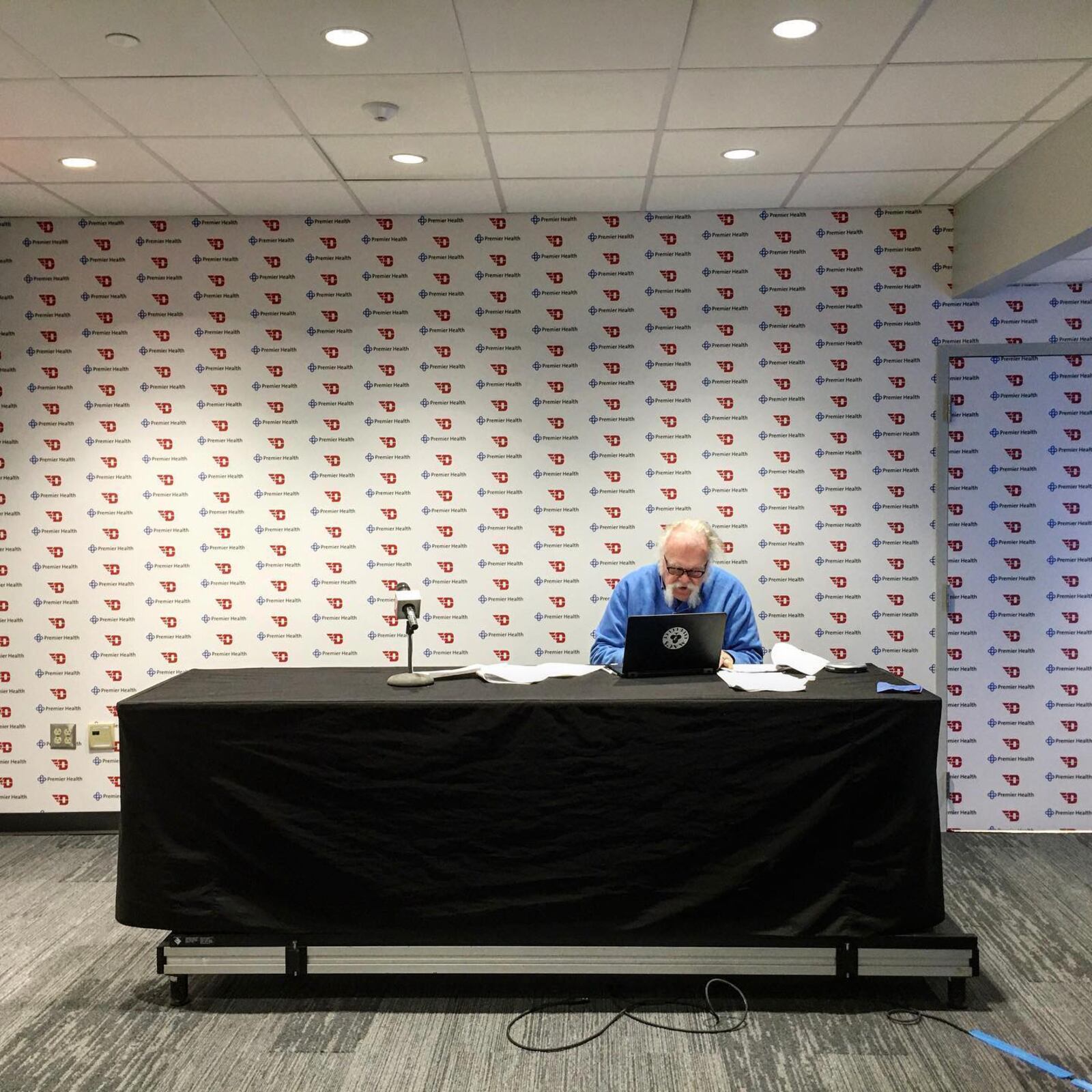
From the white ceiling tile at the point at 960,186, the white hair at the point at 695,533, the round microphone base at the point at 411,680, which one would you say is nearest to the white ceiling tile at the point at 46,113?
the round microphone base at the point at 411,680

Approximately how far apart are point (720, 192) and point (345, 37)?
2.09 m

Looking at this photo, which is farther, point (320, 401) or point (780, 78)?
point (320, 401)

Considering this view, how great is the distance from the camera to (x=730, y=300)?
4.76m

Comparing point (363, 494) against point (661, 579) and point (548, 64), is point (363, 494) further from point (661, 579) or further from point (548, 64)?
point (548, 64)

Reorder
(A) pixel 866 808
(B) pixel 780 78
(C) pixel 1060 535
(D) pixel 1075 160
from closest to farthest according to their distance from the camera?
(A) pixel 866 808 → (B) pixel 780 78 → (D) pixel 1075 160 → (C) pixel 1060 535

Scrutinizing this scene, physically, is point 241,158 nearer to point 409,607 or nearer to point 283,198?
point 283,198

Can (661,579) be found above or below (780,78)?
below

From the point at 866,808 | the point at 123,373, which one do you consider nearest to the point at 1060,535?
the point at 866,808

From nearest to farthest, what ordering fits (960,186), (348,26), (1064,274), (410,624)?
(348,26) → (410,624) → (960,186) → (1064,274)

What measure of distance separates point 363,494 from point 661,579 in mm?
1615

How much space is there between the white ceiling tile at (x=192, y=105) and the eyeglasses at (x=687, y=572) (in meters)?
2.11

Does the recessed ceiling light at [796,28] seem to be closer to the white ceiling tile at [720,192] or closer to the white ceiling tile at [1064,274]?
the white ceiling tile at [720,192]

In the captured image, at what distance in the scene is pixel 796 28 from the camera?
2809mm

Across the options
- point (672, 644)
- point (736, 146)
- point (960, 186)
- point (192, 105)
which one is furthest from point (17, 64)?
point (960, 186)
